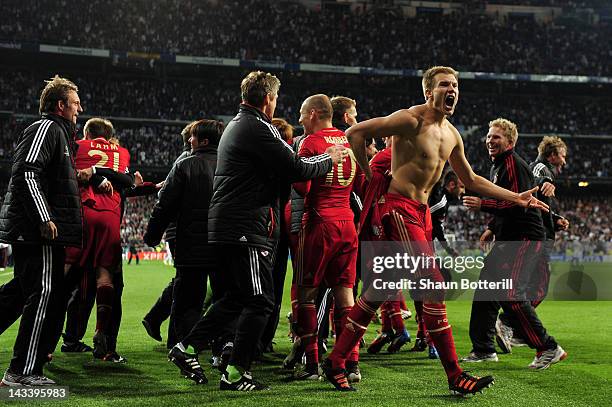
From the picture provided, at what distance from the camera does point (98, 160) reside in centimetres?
672

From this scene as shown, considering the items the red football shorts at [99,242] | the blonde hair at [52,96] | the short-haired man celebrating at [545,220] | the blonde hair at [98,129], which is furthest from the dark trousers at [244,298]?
the short-haired man celebrating at [545,220]

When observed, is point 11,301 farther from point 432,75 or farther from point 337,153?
point 432,75

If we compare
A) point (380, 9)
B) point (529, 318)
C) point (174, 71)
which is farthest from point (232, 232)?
point (380, 9)

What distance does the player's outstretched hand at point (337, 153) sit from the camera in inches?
209

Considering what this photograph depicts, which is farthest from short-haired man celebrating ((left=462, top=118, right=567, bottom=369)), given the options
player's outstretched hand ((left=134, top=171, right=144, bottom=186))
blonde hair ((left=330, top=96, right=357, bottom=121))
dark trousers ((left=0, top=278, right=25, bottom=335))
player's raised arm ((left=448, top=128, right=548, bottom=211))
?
dark trousers ((left=0, top=278, right=25, bottom=335))

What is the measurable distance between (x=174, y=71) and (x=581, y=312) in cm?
3785

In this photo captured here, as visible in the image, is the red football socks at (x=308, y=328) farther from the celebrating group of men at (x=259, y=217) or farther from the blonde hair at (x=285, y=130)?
the blonde hair at (x=285, y=130)

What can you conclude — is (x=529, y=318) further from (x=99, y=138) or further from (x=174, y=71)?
(x=174, y=71)

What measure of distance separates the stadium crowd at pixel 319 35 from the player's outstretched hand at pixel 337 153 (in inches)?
1565

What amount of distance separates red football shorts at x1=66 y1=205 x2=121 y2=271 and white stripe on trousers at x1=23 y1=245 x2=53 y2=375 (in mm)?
1651

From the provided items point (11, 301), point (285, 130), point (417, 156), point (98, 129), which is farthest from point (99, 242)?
point (417, 156)

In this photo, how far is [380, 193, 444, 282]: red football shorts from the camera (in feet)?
16.8

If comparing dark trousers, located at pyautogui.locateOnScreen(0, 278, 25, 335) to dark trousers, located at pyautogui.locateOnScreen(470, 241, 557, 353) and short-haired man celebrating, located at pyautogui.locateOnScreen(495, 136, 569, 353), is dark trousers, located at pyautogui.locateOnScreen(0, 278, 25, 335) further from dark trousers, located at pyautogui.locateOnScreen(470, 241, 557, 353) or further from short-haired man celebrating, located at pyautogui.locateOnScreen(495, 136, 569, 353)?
short-haired man celebrating, located at pyautogui.locateOnScreen(495, 136, 569, 353)

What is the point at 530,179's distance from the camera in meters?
6.81
